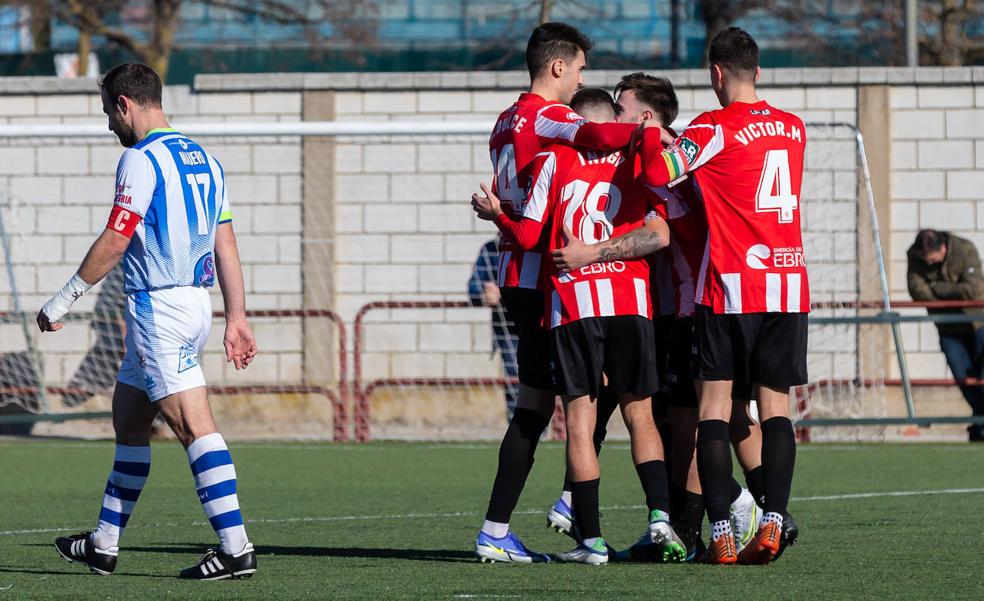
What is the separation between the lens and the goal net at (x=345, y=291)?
1407 centimetres

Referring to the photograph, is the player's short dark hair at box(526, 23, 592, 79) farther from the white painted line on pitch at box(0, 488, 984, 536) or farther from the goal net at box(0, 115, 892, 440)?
the goal net at box(0, 115, 892, 440)

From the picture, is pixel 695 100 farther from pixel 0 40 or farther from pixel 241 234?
pixel 0 40

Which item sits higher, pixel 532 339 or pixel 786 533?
pixel 532 339

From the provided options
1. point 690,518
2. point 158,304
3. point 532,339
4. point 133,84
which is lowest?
point 690,518

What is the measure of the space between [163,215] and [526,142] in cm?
132

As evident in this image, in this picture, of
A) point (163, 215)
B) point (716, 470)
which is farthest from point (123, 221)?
point (716, 470)

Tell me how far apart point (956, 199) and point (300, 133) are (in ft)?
19.8

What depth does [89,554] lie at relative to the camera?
5680 millimetres

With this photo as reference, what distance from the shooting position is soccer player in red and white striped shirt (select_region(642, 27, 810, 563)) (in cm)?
579

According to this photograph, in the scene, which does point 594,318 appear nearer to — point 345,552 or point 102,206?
point 345,552

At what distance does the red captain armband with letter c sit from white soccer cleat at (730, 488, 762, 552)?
95.5 inches

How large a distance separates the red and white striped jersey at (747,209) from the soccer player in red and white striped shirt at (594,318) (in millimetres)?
208

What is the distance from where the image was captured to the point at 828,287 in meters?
14.1

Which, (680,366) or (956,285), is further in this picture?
(956,285)
